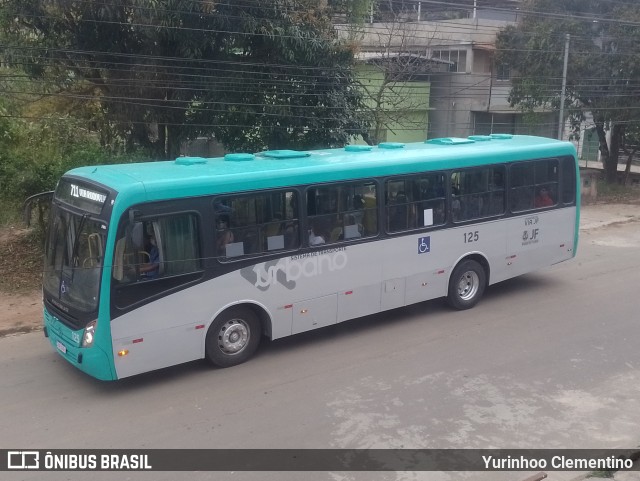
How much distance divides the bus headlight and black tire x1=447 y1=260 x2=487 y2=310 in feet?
18.5

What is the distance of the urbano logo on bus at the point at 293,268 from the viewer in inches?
344

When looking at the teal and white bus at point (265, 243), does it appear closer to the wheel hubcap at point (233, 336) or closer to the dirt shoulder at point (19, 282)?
the wheel hubcap at point (233, 336)

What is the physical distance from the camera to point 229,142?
47.3ft

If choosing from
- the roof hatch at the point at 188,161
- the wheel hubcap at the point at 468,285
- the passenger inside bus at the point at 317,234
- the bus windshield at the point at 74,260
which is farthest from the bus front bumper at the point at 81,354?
the wheel hubcap at the point at 468,285

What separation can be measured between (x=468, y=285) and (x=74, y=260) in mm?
6270

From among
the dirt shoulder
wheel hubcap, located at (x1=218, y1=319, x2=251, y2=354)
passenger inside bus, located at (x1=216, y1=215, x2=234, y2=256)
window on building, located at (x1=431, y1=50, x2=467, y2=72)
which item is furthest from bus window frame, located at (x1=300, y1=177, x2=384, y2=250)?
window on building, located at (x1=431, y1=50, x2=467, y2=72)

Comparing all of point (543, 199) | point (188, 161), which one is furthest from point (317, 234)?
point (543, 199)

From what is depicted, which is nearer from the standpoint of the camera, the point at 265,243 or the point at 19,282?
the point at 265,243

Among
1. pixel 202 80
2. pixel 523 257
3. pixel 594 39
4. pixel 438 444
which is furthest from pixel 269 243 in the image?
pixel 594 39

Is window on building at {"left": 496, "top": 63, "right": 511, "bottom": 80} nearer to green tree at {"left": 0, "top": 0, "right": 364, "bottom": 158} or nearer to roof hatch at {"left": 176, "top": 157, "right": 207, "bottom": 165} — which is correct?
green tree at {"left": 0, "top": 0, "right": 364, "bottom": 158}

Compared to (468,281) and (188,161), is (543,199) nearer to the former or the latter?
(468,281)

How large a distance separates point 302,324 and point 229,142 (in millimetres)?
6250

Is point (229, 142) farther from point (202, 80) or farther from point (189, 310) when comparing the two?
point (189, 310)

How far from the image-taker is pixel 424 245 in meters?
10.4
